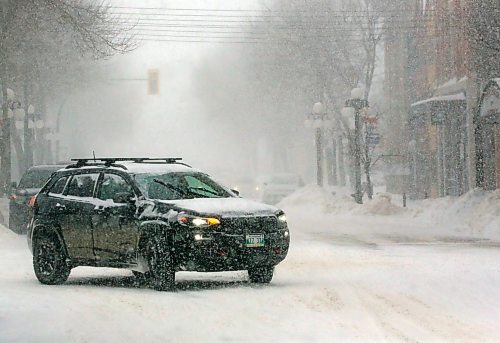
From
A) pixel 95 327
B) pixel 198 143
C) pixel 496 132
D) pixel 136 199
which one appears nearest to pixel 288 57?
pixel 496 132

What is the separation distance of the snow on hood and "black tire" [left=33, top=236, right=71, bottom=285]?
199 cm

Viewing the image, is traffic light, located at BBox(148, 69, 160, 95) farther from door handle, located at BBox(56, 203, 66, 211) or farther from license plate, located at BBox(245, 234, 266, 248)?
license plate, located at BBox(245, 234, 266, 248)

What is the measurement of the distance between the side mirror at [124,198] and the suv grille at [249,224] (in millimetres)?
1388

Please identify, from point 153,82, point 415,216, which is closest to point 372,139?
point 415,216

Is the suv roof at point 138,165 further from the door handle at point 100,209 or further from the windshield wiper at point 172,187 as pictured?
the door handle at point 100,209

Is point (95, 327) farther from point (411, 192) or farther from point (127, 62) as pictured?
point (127, 62)

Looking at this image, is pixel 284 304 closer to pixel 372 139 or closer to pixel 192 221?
pixel 192 221

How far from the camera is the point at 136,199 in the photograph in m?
14.2

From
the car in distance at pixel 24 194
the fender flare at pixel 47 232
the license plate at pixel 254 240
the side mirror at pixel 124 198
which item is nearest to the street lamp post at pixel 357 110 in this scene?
the car in distance at pixel 24 194

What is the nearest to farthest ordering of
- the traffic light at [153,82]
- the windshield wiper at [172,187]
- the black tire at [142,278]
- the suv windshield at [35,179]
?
the windshield wiper at [172,187]
the black tire at [142,278]
the suv windshield at [35,179]
the traffic light at [153,82]

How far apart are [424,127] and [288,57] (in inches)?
579

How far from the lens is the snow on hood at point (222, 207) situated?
13.5 m

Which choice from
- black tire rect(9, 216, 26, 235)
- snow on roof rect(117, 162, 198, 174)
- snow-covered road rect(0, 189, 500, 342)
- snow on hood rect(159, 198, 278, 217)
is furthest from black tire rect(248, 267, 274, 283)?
black tire rect(9, 216, 26, 235)

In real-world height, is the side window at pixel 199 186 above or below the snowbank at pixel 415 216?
above
